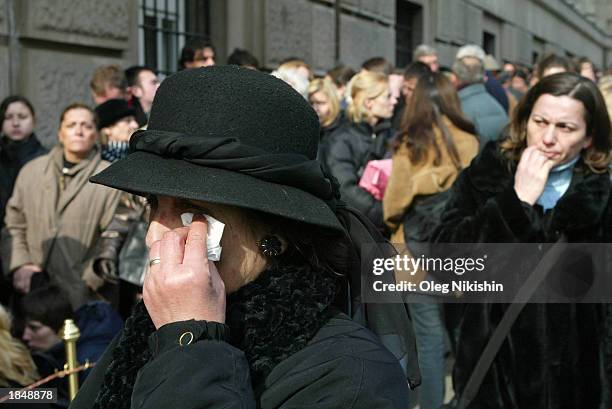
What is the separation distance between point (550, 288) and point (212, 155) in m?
2.05

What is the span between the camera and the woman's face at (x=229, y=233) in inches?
61.1

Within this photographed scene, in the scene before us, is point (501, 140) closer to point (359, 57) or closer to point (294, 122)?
point (294, 122)

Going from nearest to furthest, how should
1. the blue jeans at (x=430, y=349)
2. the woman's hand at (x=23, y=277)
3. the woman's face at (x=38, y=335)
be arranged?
the woman's face at (x=38, y=335)
the blue jeans at (x=430, y=349)
the woman's hand at (x=23, y=277)

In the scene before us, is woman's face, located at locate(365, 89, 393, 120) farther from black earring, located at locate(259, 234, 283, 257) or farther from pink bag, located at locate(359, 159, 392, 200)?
black earring, located at locate(259, 234, 283, 257)

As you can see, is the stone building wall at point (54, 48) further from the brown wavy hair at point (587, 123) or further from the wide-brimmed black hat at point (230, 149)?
the wide-brimmed black hat at point (230, 149)

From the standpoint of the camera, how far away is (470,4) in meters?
18.2

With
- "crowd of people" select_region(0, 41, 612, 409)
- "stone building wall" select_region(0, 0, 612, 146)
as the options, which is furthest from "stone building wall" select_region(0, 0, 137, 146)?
"crowd of people" select_region(0, 41, 612, 409)

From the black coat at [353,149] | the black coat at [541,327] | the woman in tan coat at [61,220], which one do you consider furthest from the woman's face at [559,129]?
the woman in tan coat at [61,220]

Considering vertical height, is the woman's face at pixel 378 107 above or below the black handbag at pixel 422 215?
above

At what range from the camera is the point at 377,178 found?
16.1 feet

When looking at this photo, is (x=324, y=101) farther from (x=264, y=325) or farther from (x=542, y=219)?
(x=264, y=325)

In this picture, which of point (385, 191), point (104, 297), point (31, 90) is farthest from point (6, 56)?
point (385, 191)

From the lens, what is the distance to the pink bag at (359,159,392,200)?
4895 millimetres

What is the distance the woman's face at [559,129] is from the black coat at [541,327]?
105 mm
